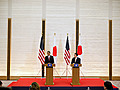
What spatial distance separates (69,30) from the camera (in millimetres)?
9055

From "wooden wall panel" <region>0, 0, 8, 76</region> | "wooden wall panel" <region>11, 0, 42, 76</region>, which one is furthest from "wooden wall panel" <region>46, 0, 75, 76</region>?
"wooden wall panel" <region>0, 0, 8, 76</region>

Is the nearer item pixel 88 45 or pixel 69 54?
pixel 69 54

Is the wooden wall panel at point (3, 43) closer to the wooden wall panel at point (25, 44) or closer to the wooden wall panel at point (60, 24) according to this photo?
the wooden wall panel at point (25, 44)

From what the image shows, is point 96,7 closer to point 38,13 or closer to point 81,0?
point 81,0

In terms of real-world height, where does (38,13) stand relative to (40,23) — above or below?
above

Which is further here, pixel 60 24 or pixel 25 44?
pixel 60 24

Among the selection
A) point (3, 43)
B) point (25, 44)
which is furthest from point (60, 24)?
point (3, 43)

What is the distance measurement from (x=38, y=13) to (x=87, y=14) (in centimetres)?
291

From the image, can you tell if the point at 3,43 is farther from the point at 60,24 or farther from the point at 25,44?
the point at 60,24

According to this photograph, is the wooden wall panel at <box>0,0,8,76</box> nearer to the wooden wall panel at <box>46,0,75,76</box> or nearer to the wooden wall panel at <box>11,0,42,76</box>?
the wooden wall panel at <box>11,0,42,76</box>

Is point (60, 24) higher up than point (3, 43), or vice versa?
point (60, 24)

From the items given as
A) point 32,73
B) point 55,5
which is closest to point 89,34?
point 55,5

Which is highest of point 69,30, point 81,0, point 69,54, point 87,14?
point 81,0

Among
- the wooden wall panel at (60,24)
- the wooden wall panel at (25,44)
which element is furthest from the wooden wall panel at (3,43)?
the wooden wall panel at (60,24)
